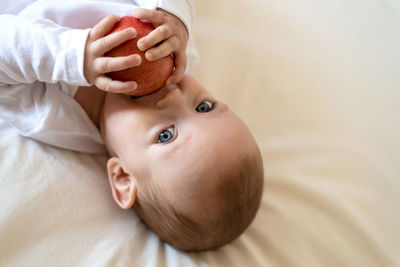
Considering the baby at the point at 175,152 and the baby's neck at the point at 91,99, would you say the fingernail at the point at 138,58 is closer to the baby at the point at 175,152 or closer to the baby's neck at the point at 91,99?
the baby at the point at 175,152

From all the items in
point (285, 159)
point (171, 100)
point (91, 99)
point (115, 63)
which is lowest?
point (285, 159)

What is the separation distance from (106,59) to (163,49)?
0.36 feet

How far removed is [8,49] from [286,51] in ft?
2.77

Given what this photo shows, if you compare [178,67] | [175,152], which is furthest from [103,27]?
[175,152]

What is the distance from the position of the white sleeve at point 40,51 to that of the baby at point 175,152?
3cm

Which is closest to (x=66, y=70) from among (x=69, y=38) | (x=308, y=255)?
(x=69, y=38)

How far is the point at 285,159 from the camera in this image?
104cm

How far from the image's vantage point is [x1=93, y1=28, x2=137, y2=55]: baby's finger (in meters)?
0.67

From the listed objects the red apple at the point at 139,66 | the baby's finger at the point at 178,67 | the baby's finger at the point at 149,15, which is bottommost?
the baby's finger at the point at 178,67

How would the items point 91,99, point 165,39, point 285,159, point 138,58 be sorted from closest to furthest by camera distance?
point 138,58, point 165,39, point 91,99, point 285,159

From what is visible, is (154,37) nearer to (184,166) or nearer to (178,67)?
(178,67)

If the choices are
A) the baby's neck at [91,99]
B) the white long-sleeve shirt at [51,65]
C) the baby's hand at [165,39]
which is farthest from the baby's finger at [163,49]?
the baby's neck at [91,99]

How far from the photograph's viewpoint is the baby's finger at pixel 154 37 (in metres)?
0.68

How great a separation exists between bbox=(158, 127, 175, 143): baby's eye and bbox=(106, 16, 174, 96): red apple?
3.9 inches
